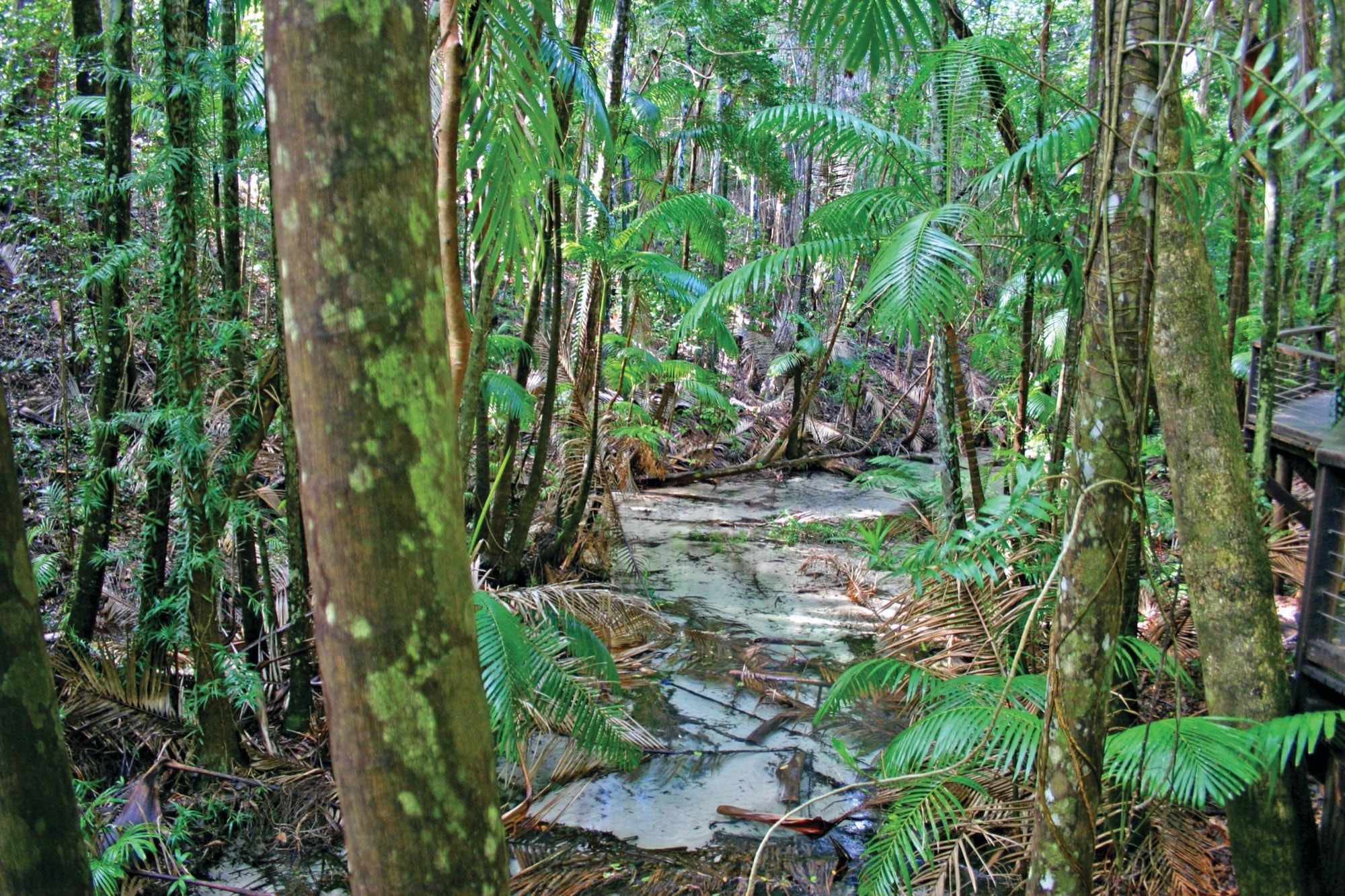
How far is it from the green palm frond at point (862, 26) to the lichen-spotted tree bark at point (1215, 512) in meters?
1.03

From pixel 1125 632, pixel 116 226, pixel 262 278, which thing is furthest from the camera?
pixel 262 278

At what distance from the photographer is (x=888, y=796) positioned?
3350 mm

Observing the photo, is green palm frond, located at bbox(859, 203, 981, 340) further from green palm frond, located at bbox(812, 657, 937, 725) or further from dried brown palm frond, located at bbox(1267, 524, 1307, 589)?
dried brown palm frond, located at bbox(1267, 524, 1307, 589)

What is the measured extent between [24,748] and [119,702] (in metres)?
2.10

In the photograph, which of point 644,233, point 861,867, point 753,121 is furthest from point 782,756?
point 644,233

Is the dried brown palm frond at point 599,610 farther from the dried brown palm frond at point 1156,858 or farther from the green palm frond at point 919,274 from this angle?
the dried brown palm frond at point 1156,858

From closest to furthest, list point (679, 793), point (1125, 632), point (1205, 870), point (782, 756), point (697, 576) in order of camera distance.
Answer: point (1205, 870) → point (1125, 632) → point (679, 793) → point (782, 756) → point (697, 576)

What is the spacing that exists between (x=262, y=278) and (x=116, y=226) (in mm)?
4928

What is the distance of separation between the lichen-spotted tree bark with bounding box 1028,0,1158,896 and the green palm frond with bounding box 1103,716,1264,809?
0.46 metres

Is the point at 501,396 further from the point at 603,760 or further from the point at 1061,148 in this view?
the point at 1061,148

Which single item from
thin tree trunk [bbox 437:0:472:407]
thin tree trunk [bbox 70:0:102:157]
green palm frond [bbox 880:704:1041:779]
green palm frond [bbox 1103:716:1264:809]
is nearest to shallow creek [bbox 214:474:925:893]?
green palm frond [bbox 880:704:1041:779]

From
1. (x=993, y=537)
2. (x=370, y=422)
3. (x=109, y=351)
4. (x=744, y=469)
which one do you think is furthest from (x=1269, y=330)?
(x=744, y=469)

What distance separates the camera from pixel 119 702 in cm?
325

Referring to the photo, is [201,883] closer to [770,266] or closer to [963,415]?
[770,266]
